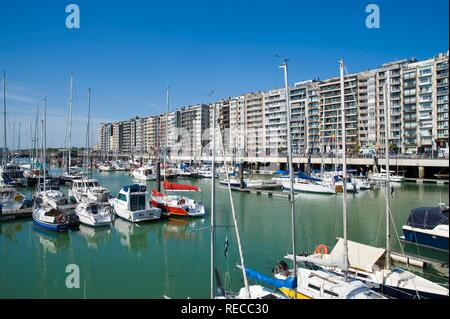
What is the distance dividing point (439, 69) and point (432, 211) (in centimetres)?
6342

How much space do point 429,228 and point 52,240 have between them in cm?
2052

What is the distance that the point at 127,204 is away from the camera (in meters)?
24.3

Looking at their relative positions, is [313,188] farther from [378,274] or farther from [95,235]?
[378,274]

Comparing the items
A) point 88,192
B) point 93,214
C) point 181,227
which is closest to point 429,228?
point 181,227

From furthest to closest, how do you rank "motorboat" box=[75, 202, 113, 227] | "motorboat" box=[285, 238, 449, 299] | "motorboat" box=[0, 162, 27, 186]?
"motorboat" box=[0, 162, 27, 186] < "motorboat" box=[75, 202, 113, 227] < "motorboat" box=[285, 238, 449, 299]

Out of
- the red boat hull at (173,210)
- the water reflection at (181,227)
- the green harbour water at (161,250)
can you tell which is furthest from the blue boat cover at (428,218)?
the red boat hull at (173,210)

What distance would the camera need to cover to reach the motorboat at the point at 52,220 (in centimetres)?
2152

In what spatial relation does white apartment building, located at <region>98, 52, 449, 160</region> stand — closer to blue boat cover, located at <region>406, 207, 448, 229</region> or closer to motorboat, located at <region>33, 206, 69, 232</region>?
blue boat cover, located at <region>406, 207, 448, 229</region>

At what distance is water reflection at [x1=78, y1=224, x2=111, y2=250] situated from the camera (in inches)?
785

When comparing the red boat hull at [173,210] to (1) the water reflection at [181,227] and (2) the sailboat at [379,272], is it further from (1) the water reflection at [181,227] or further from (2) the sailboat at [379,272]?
(2) the sailboat at [379,272]

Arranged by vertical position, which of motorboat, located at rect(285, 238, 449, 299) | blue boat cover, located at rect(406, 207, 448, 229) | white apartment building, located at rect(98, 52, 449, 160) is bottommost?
motorboat, located at rect(285, 238, 449, 299)

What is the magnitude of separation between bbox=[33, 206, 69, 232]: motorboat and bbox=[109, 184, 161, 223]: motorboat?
3818 mm

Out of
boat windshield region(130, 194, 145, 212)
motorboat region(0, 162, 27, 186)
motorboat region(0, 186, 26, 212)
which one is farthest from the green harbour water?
motorboat region(0, 162, 27, 186)
